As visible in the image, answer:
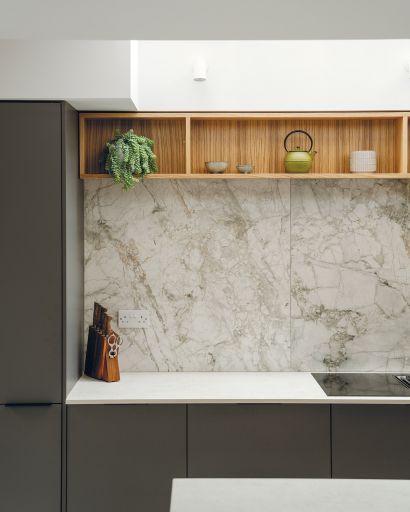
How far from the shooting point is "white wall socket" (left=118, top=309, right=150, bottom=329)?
3.17 metres

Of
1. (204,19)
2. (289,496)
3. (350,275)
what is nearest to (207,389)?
(350,275)

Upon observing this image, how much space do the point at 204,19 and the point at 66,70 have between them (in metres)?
2.17

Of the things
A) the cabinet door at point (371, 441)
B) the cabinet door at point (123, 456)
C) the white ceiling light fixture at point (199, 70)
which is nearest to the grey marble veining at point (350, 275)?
the cabinet door at point (371, 441)

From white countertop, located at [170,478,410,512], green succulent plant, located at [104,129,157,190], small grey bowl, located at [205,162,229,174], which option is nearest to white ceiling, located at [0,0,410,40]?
white countertop, located at [170,478,410,512]

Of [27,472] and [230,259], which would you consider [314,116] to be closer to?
[230,259]

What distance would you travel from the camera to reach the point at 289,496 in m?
1.32

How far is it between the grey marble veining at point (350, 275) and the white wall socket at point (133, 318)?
80cm

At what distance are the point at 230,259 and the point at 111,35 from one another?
2.49 meters

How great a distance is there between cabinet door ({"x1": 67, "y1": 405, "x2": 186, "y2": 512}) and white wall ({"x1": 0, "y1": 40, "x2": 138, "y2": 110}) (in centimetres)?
143

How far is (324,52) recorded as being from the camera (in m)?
3.00

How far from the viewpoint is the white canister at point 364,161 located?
3014mm

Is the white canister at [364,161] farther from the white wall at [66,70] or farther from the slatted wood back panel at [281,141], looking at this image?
the white wall at [66,70]

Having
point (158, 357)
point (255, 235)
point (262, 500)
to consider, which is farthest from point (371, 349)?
point (262, 500)

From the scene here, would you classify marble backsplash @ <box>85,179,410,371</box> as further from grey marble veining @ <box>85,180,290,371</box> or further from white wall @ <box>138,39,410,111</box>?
white wall @ <box>138,39,410,111</box>
